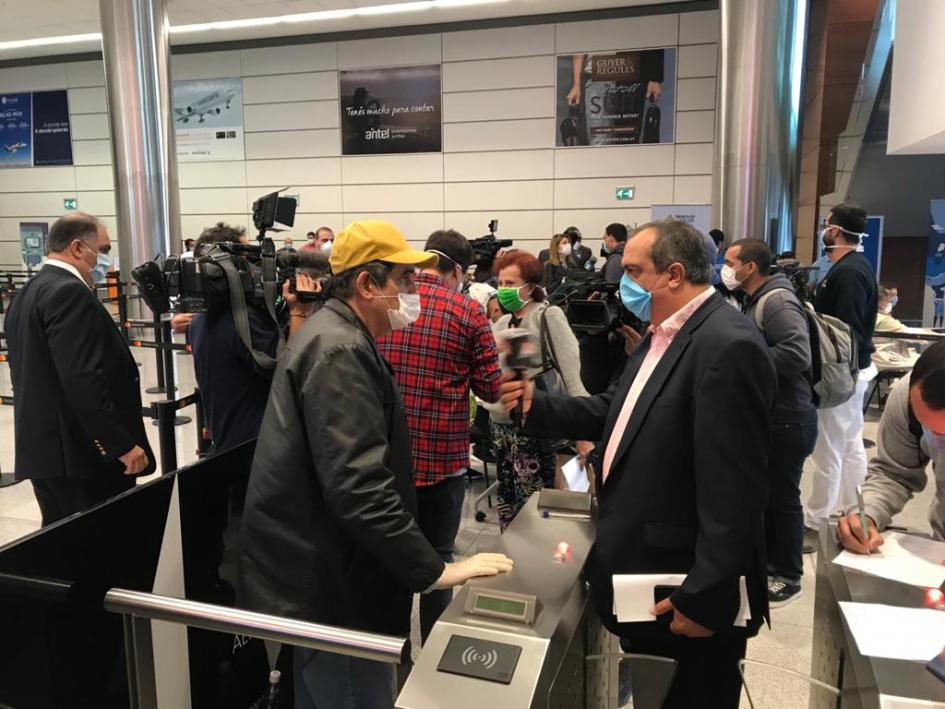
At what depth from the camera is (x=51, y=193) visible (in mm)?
13688

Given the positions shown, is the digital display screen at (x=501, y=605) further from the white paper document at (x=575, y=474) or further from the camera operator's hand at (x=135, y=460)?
the camera operator's hand at (x=135, y=460)

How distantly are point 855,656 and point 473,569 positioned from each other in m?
0.77

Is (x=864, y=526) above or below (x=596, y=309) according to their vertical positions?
below

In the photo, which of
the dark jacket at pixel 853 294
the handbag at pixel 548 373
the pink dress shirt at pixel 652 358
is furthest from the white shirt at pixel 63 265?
the dark jacket at pixel 853 294

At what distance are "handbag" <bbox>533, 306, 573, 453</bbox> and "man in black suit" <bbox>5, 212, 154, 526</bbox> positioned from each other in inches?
68.4

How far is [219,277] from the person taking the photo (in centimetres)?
248

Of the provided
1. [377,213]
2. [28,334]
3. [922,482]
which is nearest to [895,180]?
[377,213]

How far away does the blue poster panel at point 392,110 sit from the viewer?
11312 mm

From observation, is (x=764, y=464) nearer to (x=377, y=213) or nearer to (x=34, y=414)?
(x=34, y=414)

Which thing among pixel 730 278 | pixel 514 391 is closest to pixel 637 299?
pixel 514 391

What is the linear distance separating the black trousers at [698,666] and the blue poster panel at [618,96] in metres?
9.99

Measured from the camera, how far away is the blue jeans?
1606mm

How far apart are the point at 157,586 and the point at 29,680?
0.38 metres

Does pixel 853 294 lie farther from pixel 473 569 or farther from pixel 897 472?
pixel 473 569
